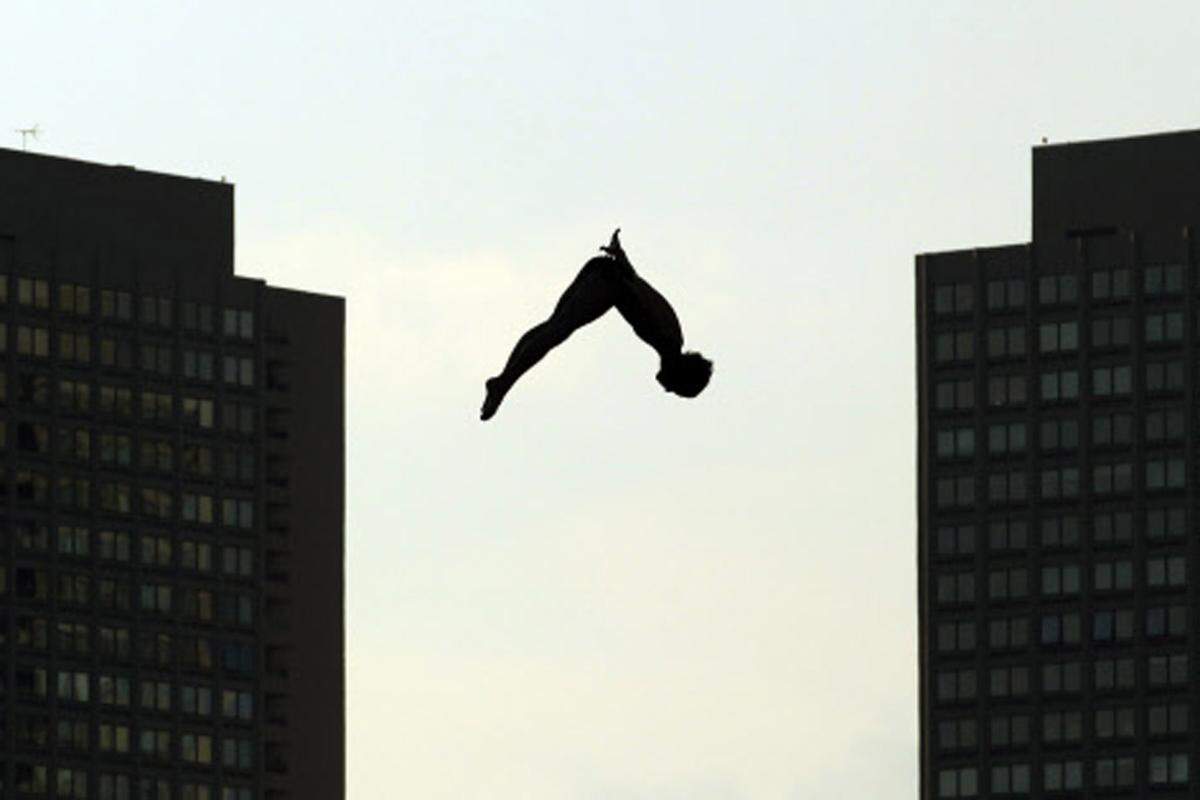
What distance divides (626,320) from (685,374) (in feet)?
3.12

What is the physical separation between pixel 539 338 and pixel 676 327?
4.47 ft

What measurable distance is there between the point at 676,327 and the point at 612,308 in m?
0.74

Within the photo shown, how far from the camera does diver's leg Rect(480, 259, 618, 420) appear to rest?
5122 centimetres

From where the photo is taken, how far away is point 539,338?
169 ft

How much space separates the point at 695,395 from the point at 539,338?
155cm

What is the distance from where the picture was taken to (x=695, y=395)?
51.2 metres

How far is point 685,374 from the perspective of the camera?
5172 centimetres

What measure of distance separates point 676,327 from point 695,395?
2.36ft

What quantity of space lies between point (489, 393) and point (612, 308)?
A: 4.92ft

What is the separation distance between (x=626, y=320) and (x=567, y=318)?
23.1 inches

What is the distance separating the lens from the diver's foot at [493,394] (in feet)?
169

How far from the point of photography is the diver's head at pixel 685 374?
169 feet

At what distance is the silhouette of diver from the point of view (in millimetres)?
50969

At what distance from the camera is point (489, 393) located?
170ft
